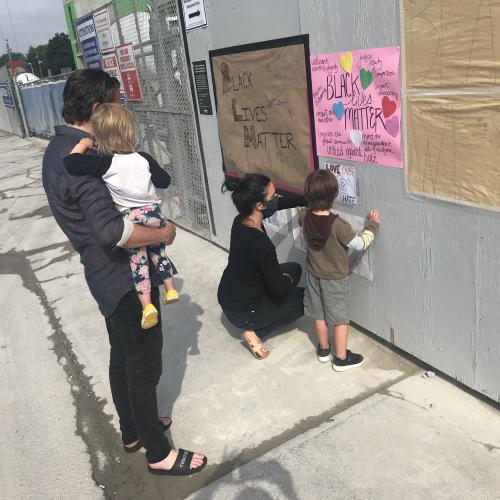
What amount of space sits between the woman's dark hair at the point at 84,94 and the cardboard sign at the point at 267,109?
1536mm

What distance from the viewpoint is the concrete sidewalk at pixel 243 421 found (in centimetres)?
240

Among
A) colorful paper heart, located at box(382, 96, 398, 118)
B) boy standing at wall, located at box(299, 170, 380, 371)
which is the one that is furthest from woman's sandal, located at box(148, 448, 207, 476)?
colorful paper heart, located at box(382, 96, 398, 118)

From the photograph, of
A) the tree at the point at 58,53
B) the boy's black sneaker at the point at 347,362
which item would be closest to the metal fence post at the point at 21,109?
the boy's black sneaker at the point at 347,362

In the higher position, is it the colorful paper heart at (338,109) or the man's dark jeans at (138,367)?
the colorful paper heart at (338,109)

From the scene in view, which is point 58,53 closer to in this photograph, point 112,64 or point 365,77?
point 112,64

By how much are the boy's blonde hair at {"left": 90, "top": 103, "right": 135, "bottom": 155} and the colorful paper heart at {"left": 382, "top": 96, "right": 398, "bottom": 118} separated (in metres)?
1.40

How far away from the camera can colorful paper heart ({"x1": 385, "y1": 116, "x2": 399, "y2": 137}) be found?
2.72m

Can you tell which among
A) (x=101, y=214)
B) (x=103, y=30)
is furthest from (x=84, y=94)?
(x=103, y=30)

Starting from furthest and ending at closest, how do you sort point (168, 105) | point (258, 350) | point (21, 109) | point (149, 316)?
point (21, 109), point (168, 105), point (258, 350), point (149, 316)

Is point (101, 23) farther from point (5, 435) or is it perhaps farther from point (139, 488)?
point (139, 488)

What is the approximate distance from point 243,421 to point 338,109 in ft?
6.42

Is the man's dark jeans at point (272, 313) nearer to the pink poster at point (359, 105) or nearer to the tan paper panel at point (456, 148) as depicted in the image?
the pink poster at point (359, 105)

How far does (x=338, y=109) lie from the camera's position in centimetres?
312

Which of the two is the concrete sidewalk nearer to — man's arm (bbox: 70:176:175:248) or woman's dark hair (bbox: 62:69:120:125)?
man's arm (bbox: 70:176:175:248)
